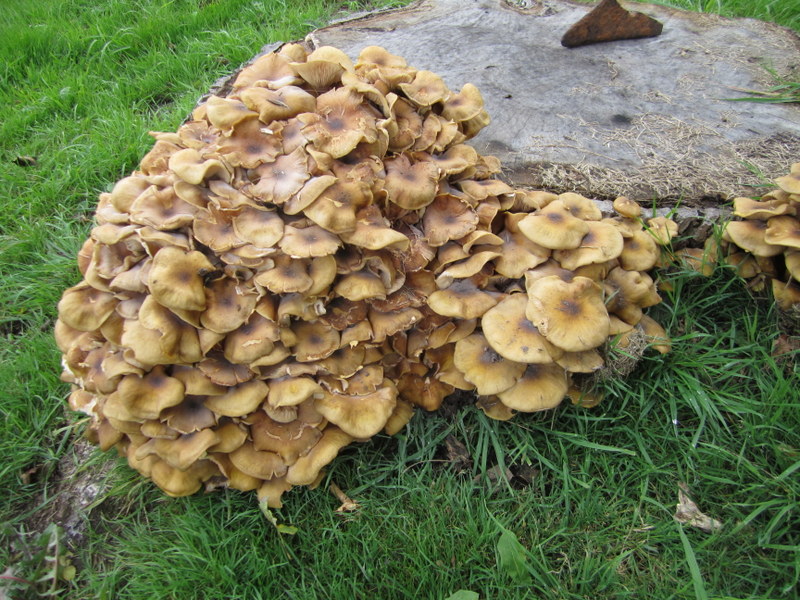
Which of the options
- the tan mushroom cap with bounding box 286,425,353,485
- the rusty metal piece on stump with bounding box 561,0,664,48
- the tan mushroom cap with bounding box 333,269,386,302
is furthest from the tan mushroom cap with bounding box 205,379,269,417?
the rusty metal piece on stump with bounding box 561,0,664,48

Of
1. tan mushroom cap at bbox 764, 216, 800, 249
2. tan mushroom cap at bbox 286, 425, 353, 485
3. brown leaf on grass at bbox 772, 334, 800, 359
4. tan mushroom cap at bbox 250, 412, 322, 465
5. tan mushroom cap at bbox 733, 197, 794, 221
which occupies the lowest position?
brown leaf on grass at bbox 772, 334, 800, 359

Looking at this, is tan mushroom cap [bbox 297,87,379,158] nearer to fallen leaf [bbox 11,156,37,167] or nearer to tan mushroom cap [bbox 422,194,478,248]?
tan mushroom cap [bbox 422,194,478,248]

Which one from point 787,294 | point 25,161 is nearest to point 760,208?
point 787,294

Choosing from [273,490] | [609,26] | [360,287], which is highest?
[609,26]

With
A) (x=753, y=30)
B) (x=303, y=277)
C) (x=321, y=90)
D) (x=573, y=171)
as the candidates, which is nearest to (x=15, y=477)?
(x=303, y=277)

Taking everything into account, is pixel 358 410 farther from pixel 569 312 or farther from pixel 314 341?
pixel 569 312

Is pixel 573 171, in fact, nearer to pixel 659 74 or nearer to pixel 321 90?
pixel 659 74

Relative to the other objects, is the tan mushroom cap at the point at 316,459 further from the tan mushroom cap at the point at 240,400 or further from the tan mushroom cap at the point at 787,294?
the tan mushroom cap at the point at 787,294
